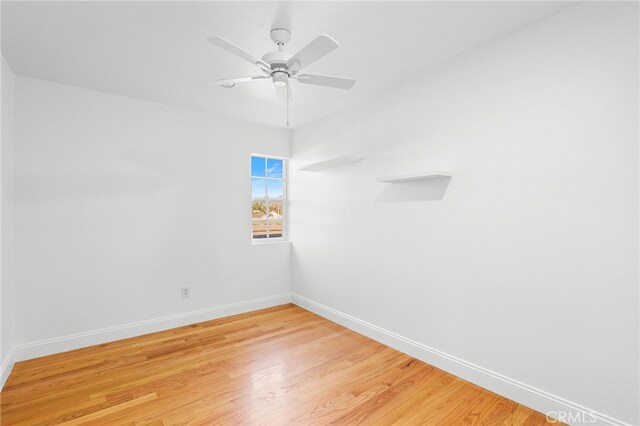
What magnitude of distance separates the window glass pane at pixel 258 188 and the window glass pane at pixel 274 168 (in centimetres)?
18

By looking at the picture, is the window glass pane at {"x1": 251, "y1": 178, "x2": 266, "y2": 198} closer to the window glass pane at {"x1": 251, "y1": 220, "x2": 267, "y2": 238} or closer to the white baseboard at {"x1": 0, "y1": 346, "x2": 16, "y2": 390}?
the window glass pane at {"x1": 251, "y1": 220, "x2": 267, "y2": 238}

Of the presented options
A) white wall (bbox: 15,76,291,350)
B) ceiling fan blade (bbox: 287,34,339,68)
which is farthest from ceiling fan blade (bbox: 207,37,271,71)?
white wall (bbox: 15,76,291,350)

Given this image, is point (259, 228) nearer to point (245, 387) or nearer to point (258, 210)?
point (258, 210)

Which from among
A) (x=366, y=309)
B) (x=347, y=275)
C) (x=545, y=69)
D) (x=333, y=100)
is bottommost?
(x=366, y=309)

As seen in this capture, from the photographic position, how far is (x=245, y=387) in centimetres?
238

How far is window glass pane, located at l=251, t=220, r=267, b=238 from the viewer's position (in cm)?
439

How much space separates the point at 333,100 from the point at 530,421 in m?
3.17

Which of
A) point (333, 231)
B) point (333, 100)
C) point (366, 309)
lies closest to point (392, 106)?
point (333, 100)

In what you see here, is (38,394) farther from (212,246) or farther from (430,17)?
(430,17)

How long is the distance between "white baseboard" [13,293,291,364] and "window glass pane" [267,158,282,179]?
5.78ft

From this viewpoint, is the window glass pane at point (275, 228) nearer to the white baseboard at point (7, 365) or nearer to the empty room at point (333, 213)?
the empty room at point (333, 213)

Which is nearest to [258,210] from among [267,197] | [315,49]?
[267,197]

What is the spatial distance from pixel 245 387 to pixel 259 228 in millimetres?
2371

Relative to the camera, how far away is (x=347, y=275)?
12.0 feet
